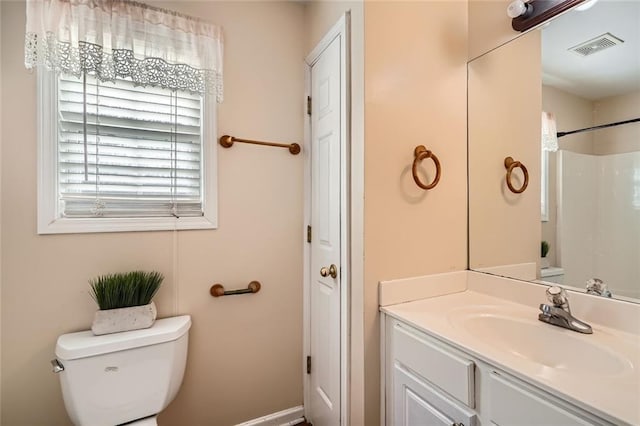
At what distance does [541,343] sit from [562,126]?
0.83m

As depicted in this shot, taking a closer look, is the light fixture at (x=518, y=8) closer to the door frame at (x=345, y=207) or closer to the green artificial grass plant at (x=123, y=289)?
the door frame at (x=345, y=207)

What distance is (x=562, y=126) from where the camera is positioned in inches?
46.1

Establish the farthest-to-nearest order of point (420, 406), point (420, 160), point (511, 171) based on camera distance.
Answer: point (511, 171) < point (420, 160) < point (420, 406)

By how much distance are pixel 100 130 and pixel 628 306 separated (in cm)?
207

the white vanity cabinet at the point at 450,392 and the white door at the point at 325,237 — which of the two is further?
the white door at the point at 325,237

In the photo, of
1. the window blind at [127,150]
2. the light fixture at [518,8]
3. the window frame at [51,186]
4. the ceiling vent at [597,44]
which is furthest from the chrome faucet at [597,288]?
the window frame at [51,186]

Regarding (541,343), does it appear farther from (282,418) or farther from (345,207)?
(282,418)

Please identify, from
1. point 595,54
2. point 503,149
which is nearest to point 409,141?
point 503,149

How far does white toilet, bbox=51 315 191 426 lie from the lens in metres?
1.09

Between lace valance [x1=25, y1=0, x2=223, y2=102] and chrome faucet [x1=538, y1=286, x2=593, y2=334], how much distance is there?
1564 millimetres

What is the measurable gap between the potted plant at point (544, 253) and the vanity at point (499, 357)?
0.12 meters

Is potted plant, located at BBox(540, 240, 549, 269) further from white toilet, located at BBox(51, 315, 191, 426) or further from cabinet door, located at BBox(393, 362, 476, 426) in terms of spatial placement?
white toilet, located at BBox(51, 315, 191, 426)

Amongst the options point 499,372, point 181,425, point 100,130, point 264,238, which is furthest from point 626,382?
point 100,130

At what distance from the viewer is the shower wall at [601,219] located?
0.98 metres
